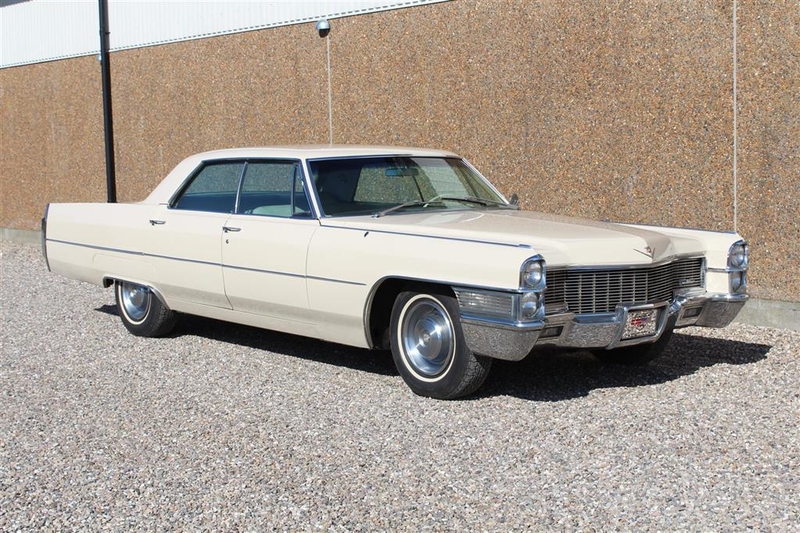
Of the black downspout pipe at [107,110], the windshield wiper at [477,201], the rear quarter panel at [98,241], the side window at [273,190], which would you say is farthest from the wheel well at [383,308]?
the black downspout pipe at [107,110]

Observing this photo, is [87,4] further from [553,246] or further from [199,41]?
[553,246]

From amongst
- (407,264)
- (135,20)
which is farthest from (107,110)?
(407,264)

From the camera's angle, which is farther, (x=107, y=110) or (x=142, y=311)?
(x=107, y=110)

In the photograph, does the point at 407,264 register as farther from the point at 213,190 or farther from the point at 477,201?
the point at 213,190

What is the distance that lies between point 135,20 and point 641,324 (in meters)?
11.0

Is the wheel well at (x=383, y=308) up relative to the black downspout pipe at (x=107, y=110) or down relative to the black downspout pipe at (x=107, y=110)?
down

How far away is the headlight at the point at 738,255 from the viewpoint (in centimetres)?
637

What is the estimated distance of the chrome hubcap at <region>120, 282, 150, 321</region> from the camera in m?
8.10

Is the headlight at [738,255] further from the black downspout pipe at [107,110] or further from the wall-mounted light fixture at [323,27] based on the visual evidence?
the black downspout pipe at [107,110]

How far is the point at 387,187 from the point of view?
22.4ft

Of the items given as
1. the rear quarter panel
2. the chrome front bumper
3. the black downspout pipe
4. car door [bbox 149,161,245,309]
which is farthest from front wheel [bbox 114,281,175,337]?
the black downspout pipe

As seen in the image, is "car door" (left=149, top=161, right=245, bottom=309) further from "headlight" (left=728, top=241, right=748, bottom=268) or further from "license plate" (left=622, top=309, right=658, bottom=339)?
"headlight" (left=728, top=241, right=748, bottom=268)

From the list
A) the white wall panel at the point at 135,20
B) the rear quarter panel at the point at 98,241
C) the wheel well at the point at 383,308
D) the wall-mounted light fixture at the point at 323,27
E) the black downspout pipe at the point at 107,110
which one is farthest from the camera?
the black downspout pipe at the point at 107,110

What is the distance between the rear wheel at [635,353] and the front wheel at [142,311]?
3.26 metres
